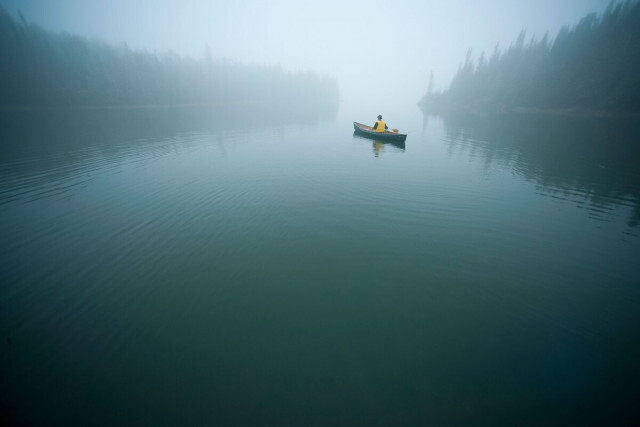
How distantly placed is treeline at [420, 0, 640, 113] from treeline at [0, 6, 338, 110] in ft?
387

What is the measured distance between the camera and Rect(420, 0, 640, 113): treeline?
61.9m

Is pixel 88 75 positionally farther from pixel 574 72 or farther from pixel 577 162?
pixel 574 72

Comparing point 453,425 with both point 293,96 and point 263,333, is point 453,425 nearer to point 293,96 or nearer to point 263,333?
point 263,333

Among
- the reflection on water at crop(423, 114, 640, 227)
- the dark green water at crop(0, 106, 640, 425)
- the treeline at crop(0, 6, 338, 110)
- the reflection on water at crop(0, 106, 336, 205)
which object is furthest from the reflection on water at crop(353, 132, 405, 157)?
the treeline at crop(0, 6, 338, 110)

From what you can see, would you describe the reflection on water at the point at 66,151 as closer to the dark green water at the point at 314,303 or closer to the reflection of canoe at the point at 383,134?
the dark green water at the point at 314,303

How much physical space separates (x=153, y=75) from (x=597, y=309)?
118m

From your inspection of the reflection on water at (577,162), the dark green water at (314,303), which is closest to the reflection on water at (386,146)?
the reflection on water at (577,162)

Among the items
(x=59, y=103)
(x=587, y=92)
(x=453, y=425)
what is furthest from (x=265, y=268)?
(x=587, y=92)

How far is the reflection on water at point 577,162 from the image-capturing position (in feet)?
49.6

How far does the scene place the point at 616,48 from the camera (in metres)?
67.1

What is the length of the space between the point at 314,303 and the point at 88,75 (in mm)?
103043

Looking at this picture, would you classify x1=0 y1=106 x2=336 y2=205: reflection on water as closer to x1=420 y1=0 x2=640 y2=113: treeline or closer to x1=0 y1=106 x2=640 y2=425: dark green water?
x1=0 y1=106 x2=640 y2=425: dark green water

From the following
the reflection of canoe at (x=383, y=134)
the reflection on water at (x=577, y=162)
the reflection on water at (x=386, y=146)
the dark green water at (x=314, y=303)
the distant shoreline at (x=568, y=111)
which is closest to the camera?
the dark green water at (x=314, y=303)

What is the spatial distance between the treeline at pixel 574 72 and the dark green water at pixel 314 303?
7839 centimetres
